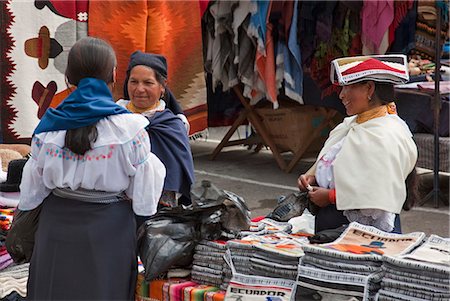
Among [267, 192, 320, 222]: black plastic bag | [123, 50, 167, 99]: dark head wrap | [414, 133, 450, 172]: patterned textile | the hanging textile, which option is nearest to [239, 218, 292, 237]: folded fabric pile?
[267, 192, 320, 222]: black plastic bag

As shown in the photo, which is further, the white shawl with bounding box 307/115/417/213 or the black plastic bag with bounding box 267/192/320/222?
the black plastic bag with bounding box 267/192/320/222

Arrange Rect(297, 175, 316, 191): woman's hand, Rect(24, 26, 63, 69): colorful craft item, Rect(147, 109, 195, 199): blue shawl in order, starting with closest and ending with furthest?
Rect(297, 175, 316, 191): woman's hand, Rect(147, 109, 195, 199): blue shawl, Rect(24, 26, 63, 69): colorful craft item

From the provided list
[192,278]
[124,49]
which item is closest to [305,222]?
[192,278]

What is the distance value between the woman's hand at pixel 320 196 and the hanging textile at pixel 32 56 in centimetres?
345

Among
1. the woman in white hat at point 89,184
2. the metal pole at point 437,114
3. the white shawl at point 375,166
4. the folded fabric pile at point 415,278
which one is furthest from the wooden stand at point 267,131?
the folded fabric pile at point 415,278

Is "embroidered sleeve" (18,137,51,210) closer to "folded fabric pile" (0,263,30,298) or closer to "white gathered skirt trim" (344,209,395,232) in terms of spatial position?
"folded fabric pile" (0,263,30,298)

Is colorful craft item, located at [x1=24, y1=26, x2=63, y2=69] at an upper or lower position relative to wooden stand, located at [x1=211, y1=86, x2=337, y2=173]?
upper

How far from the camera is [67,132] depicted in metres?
2.90

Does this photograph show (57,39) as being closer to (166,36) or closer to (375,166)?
(166,36)

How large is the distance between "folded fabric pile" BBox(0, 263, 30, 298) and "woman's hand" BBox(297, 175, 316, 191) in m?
1.46

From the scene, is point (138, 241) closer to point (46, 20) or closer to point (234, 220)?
point (234, 220)

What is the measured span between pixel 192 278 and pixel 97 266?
432mm

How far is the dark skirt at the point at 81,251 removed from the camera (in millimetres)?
2971

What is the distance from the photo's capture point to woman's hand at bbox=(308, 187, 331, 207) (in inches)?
136
